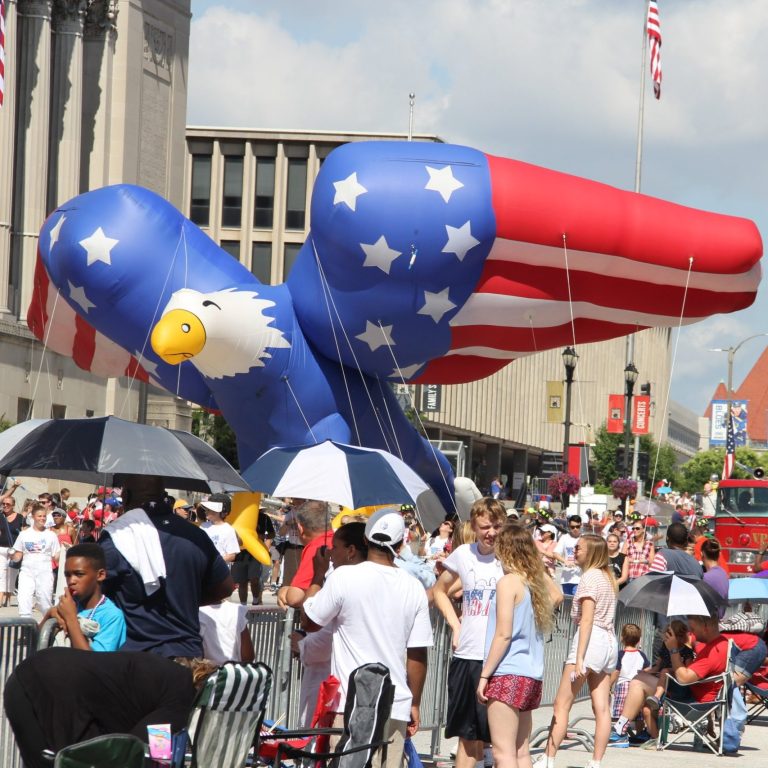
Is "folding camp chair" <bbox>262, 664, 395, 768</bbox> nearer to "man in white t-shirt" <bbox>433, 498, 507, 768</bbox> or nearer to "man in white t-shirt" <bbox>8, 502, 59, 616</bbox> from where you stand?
"man in white t-shirt" <bbox>433, 498, 507, 768</bbox>

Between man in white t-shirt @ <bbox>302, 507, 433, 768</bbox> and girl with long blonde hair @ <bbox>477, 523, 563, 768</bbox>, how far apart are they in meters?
0.75

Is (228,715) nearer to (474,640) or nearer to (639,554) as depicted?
(474,640)

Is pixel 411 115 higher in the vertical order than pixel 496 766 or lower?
higher

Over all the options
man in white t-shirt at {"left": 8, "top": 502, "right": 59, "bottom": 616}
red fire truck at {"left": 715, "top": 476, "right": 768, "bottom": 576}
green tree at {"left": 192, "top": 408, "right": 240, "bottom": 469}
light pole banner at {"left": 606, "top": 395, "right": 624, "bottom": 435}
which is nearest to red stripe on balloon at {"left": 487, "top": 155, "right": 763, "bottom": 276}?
man in white t-shirt at {"left": 8, "top": 502, "right": 59, "bottom": 616}

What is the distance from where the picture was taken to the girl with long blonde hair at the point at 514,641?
333 inches

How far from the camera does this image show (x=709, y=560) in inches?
536

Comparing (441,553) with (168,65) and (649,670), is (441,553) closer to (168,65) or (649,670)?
(649,670)

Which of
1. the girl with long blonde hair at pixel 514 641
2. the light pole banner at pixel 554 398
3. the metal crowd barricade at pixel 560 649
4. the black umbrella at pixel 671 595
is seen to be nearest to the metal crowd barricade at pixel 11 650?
the girl with long blonde hair at pixel 514 641

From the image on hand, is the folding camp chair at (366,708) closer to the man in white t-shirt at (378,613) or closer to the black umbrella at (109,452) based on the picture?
the man in white t-shirt at (378,613)

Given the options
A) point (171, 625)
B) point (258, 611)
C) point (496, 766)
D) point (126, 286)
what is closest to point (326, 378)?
point (126, 286)

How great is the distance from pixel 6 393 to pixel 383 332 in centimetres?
3451

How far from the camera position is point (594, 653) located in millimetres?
10445

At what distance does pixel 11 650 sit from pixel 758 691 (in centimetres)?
787

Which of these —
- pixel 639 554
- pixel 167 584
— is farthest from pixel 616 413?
pixel 167 584
